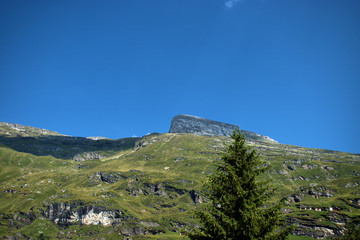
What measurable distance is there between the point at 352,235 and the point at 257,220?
44287 mm

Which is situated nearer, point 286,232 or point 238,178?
point 286,232

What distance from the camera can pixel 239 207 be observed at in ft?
69.3

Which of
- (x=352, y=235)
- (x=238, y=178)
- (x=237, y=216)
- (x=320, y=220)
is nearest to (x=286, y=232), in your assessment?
(x=237, y=216)

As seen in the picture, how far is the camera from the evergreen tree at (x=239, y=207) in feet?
65.7

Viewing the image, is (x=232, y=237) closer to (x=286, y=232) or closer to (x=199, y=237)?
(x=199, y=237)

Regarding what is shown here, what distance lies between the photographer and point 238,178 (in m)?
22.0

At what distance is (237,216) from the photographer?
21.1m

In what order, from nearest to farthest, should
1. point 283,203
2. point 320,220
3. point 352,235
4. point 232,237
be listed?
point 232,237
point 283,203
point 352,235
point 320,220

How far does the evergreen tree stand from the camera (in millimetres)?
20016

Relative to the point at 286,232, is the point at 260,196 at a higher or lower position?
higher

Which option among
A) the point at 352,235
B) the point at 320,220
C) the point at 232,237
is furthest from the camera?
the point at 320,220

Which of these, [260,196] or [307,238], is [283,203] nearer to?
[260,196]

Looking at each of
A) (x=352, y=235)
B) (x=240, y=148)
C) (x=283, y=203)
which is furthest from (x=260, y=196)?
(x=352, y=235)

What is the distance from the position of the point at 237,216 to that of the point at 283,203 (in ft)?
14.0
